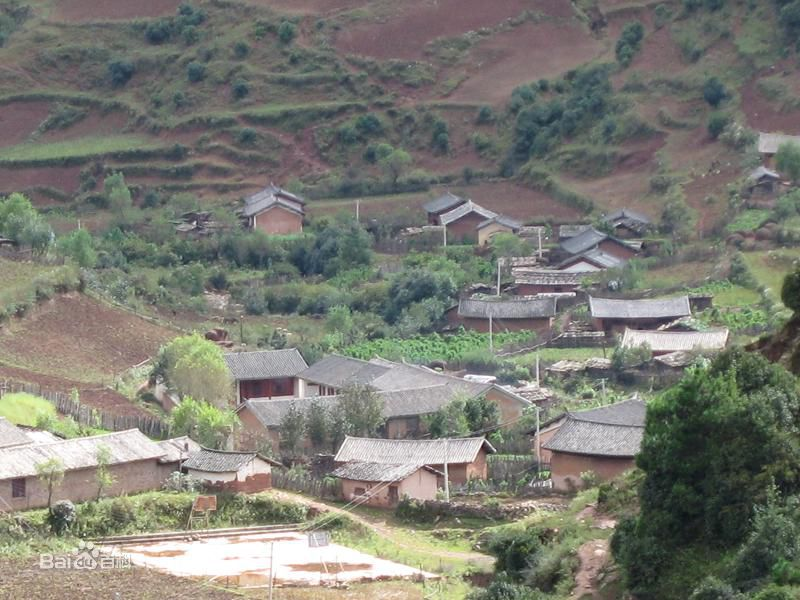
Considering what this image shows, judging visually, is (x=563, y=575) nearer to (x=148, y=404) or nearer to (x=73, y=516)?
(x=73, y=516)

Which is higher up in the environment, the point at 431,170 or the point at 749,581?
the point at 431,170

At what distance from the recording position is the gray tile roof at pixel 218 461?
3997 cm

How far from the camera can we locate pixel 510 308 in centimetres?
5922

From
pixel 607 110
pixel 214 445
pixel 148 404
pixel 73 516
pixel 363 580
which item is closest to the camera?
pixel 363 580

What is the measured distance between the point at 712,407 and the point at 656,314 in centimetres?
2931

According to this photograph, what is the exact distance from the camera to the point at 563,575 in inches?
1145

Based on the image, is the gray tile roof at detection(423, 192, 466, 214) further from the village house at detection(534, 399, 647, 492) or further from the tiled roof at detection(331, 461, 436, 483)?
the tiled roof at detection(331, 461, 436, 483)

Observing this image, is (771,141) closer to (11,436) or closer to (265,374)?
(265,374)

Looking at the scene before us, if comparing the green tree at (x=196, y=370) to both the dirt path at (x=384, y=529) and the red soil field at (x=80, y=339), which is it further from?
the dirt path at (x=384, y=529)

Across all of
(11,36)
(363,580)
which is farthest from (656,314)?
(11,36)

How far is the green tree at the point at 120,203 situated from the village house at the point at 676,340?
23.3 m

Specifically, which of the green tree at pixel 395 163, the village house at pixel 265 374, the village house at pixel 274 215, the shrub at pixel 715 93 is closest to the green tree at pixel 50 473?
the village house at pixel 265 374

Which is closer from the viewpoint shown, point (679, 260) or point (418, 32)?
point (679, 260)

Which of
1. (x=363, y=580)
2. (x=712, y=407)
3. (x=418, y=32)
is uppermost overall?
(x=418, y=32)
